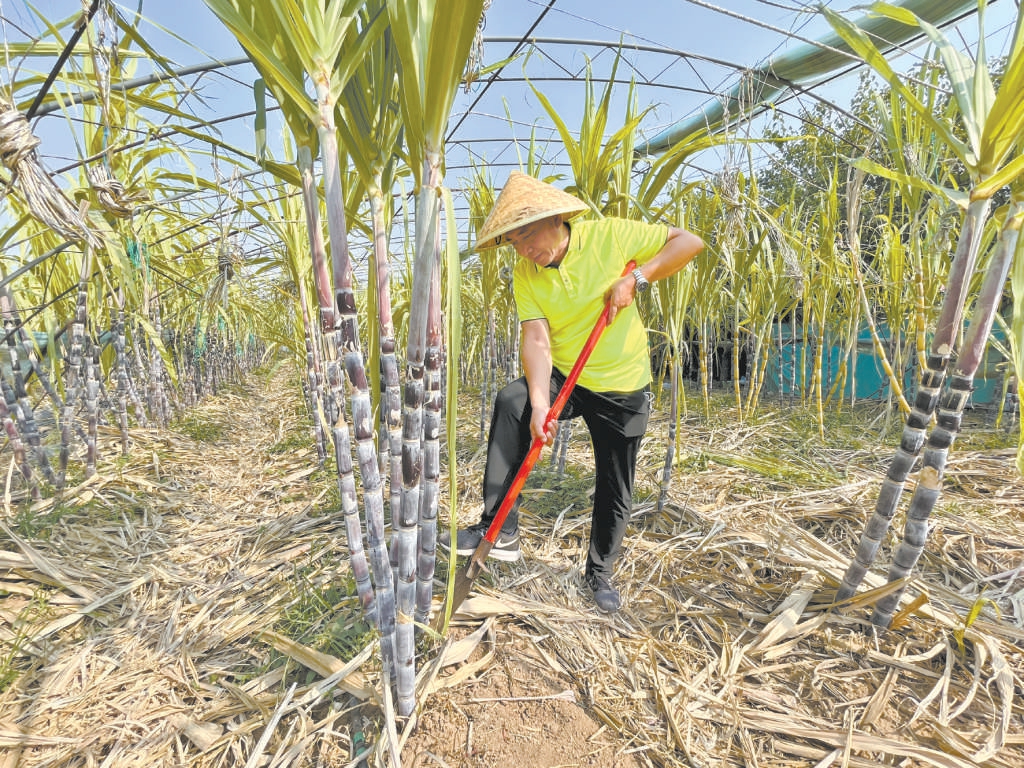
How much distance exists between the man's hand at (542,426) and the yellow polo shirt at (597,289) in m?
0.18

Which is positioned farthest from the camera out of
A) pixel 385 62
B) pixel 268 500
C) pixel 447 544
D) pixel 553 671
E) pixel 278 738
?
pixel 268 500

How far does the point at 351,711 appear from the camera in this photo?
1018 mm

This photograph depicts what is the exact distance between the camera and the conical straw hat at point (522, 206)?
105 cm

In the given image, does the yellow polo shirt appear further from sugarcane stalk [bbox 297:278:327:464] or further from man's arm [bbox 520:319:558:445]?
sugarcane stalk [bbox 297:278:327:464]

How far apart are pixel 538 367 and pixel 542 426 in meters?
0.20

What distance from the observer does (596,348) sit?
1366 mm

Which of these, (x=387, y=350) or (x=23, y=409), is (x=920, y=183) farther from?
(x=23, y=409)

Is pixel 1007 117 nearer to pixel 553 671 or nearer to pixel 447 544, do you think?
pixel 553 671

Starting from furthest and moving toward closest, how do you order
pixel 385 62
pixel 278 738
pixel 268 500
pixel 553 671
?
1. pixel 268 500
2. pixel 553 671
3. pixel 278 738
4. pixel 385 62

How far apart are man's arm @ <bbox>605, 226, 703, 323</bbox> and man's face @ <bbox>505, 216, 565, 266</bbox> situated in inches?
7.8

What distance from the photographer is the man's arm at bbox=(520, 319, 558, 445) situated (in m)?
1.27

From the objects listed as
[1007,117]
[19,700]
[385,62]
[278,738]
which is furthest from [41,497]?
[1007,117]

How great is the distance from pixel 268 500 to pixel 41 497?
0.82 meters

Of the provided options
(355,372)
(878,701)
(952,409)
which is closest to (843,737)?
(878,701)
